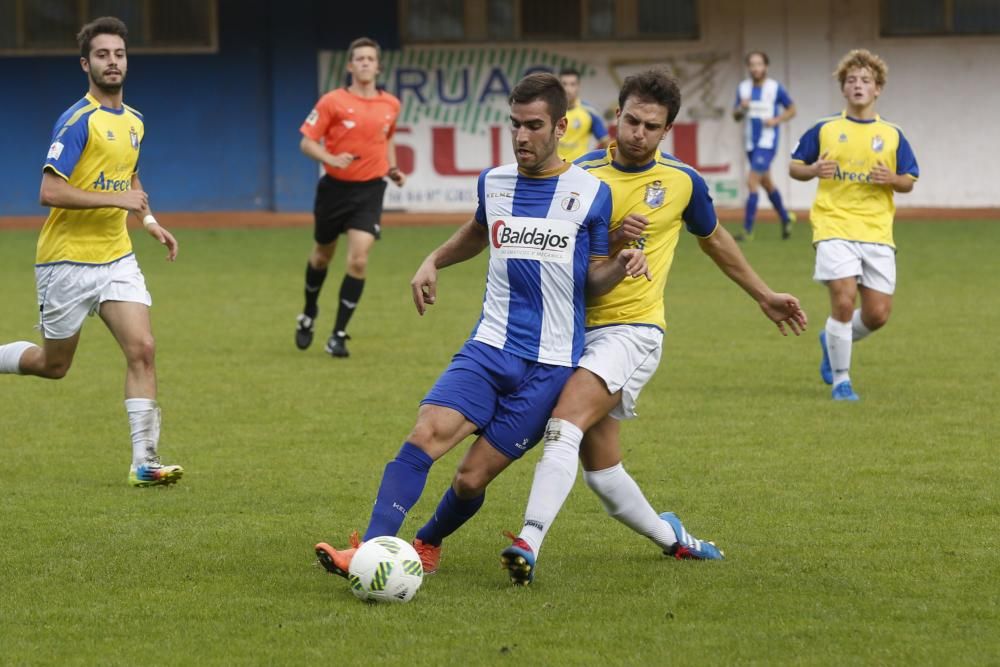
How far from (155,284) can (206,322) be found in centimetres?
342

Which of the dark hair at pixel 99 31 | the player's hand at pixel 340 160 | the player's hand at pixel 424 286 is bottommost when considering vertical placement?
the player's hand at pixel 424 286

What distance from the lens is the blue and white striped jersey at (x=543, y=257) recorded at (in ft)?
18.5

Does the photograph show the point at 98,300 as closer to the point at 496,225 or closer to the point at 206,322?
the point at 496,225

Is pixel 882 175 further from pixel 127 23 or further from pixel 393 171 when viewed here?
pixel 127 23

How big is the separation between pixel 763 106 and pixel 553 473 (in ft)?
59.7

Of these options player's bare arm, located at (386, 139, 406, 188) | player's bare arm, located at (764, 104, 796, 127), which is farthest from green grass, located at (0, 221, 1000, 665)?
player's bare arm, located at (764, 104, 796, 127)

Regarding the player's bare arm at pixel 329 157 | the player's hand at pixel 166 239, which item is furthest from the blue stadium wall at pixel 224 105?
the player's hand at pixel 166 239

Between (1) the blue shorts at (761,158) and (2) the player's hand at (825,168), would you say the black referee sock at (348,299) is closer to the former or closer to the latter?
(2) the player's hand at (825,168)

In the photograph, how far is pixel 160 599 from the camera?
5.48m

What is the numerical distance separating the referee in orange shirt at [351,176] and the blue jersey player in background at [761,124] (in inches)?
396

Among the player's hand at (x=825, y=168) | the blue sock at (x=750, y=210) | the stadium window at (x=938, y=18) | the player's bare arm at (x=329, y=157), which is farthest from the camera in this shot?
the stadium window at (x=938, y=18)

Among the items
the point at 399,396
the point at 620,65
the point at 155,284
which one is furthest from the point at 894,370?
the point at 620,65

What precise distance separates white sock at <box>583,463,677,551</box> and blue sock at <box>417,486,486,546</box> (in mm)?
421

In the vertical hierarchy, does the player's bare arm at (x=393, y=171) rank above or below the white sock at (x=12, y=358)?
above
